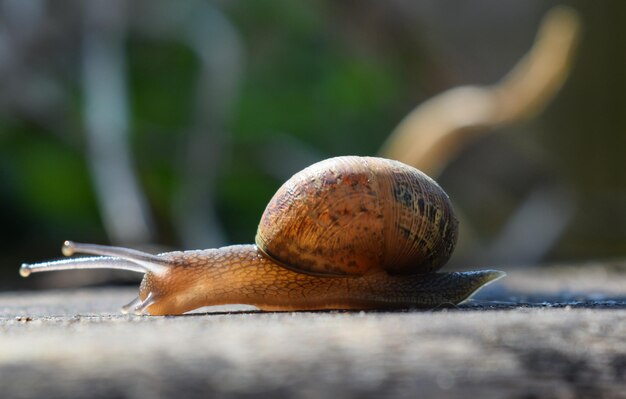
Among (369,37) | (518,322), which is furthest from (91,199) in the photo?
(518,322)

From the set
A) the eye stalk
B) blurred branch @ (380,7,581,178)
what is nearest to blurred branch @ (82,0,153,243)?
blurred branch @ (380,7,581,178)

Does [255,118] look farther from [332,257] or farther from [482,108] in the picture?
[332,257]

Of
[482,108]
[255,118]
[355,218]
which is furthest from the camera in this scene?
[255,118]

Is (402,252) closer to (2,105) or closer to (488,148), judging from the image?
(488,148)

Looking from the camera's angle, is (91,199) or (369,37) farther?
(91,199)

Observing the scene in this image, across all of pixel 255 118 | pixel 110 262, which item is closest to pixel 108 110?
pixel 255 118

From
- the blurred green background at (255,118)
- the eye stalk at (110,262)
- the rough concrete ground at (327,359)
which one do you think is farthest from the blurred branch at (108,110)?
the rough concrete ground at (327,359)
